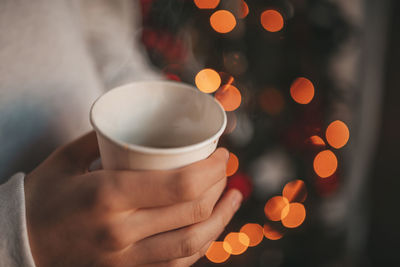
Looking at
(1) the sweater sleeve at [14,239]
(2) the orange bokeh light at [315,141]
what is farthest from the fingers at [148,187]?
(2) the orange bokeh light at [315,141]

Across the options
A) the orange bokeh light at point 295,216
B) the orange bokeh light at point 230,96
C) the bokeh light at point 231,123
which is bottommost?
the orange bokeh light at point 295,216

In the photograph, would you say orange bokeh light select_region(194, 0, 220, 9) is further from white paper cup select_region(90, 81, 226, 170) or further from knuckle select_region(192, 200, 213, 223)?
knuckle select_region(192, 200, 213, 223)

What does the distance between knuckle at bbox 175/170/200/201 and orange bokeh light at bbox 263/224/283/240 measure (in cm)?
103

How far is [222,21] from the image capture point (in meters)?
1.06

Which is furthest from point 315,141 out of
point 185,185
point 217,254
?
point 185,185

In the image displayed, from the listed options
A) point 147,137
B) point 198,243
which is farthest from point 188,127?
point 198,243

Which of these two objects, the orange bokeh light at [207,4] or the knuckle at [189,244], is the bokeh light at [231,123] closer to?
the orange bokeh light at [207,4]

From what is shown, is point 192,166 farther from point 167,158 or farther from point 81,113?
point 81,113

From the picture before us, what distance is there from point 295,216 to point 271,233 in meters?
0.14

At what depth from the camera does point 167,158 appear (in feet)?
1.24

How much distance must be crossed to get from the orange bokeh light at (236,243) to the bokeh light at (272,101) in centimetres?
63

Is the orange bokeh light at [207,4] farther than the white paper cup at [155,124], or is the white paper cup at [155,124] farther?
the orange bokeh light at [207,4]

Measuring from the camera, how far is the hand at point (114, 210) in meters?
0.38

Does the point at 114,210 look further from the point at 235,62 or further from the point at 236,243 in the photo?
the point at 236,243
